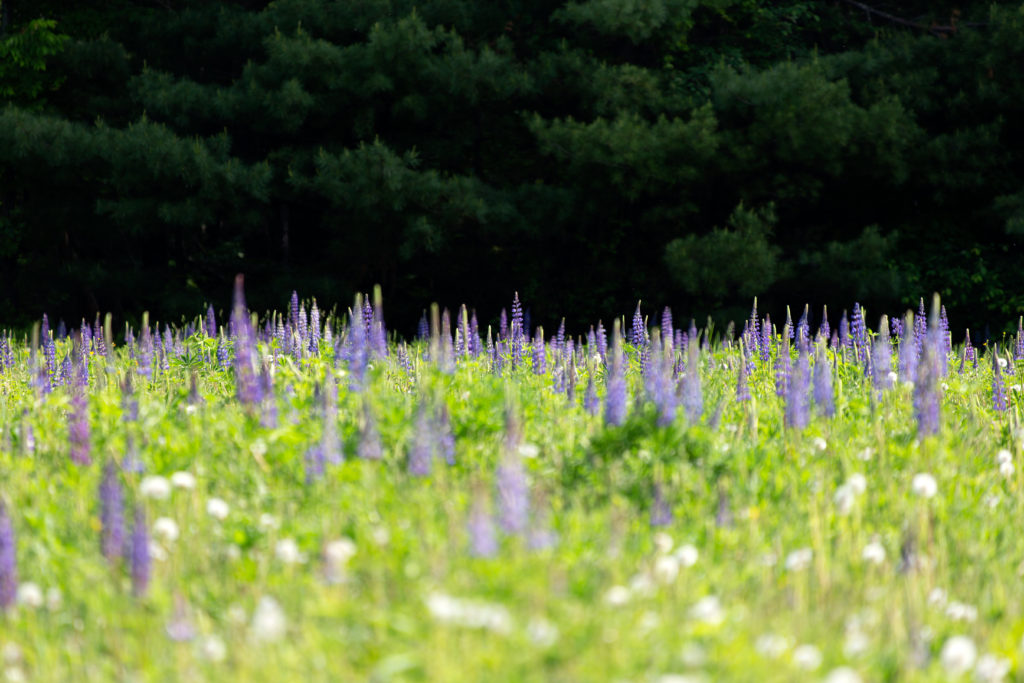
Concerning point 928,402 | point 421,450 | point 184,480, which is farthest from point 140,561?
point 928,402

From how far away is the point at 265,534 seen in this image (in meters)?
3.31

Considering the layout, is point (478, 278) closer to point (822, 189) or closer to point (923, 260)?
point (822, 189)

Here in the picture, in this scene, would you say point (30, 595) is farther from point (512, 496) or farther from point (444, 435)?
point (444, 435)

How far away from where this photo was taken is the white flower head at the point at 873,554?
3240 millimetres

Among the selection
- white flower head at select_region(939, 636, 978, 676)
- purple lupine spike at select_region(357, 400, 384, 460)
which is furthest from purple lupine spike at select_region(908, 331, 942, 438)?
purple lupine spike at select_region(357, 400, 384, 460)

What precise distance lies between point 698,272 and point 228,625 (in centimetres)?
1045

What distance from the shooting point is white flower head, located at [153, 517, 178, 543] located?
3076 millimetres

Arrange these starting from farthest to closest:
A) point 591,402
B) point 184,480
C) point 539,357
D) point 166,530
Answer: point 539,357 < point 591,402 < point 184,480 < point 166,530

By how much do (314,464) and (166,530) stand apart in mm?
710

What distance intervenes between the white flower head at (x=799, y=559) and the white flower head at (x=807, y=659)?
22.6 inches

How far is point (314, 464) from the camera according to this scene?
12.2ft

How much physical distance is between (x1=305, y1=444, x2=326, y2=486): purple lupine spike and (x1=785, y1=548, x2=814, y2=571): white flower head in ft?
5.25

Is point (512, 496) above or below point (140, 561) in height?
above

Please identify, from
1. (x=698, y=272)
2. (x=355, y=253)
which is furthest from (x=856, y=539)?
(x=355, y=253)
